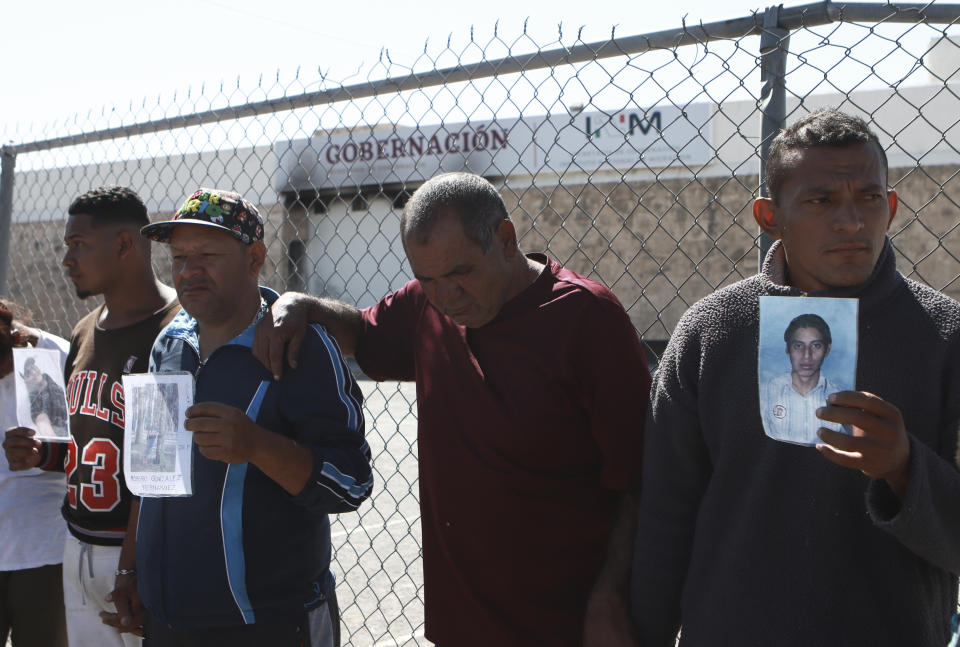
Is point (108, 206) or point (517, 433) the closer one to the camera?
point (517, 433)

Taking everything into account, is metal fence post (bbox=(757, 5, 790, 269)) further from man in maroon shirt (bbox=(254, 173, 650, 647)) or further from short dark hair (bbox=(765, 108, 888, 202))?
man in maroon shirt (bbox=(254, 173, 650, 647))

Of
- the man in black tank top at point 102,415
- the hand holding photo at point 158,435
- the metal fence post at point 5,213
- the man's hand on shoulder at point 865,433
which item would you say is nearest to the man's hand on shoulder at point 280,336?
the hand holding photo at point 158,435

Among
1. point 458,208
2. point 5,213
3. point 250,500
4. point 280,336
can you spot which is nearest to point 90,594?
A: point 250,500

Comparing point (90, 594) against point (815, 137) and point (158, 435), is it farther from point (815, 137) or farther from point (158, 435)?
point (815, 137)

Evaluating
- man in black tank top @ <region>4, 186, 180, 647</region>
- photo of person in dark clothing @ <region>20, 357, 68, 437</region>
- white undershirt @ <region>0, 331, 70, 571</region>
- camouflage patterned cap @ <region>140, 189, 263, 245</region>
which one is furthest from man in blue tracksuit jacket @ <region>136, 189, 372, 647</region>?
white undershirt @ <region>0, 331, 70, 571</region>

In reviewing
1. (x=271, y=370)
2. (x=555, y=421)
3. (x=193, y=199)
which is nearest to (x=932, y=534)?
(x=555, y=421)

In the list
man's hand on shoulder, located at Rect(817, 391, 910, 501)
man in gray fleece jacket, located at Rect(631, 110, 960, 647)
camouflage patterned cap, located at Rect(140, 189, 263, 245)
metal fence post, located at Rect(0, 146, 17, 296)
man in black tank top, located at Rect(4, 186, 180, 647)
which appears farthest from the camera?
metal fence post, located at Rect(0, 146, 17, 296)

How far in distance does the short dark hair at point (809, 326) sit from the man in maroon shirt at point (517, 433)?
0.56 metres

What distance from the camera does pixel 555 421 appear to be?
2.07 meters

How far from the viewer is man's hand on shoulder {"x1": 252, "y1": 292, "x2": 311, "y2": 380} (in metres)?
2.28

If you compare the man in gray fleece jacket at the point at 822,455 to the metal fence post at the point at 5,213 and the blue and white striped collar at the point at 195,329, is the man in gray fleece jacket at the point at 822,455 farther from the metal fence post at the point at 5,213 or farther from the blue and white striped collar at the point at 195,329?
the metal fence post at the point at 5,213

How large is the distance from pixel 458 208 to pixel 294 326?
567 mm

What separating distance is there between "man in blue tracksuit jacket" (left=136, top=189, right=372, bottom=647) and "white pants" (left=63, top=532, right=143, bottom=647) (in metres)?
0.53

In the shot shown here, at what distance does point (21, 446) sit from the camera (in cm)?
302
